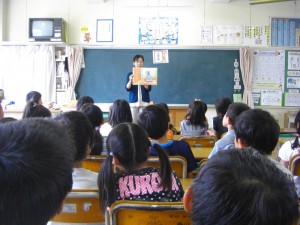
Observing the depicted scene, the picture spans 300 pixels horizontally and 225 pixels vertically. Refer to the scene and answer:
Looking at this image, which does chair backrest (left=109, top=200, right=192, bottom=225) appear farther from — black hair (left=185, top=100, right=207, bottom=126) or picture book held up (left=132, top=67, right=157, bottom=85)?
picture book held up (left=132, top=67, right=157, bottom=85)

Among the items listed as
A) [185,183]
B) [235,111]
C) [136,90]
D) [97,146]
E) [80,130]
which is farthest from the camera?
[136,90]

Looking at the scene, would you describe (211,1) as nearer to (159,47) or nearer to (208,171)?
(159,47)

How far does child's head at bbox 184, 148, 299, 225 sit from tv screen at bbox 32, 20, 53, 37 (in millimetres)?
6305

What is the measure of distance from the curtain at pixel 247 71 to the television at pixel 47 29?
3.55 metres

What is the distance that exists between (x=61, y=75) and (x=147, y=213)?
19.3ft

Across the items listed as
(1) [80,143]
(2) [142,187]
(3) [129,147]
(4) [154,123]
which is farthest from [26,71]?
(2) [142,187]

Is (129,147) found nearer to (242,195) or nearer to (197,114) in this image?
(242,195)

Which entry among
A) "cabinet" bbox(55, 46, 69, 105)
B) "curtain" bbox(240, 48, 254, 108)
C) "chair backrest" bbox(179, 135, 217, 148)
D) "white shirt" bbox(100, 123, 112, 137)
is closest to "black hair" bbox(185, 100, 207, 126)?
"chair backrest" bbox(179, 135, 217, 148)

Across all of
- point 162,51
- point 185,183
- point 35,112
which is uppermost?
point 162,51

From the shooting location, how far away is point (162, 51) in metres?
6.54

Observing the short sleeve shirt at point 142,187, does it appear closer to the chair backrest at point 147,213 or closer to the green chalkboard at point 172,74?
the chair backrest at point 147,213

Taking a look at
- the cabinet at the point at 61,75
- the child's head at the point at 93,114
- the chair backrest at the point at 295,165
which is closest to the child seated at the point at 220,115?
the child's head at the point at 93,114

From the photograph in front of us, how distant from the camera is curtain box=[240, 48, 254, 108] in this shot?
644cm

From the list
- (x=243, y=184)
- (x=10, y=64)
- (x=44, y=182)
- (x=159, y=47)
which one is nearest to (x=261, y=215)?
(x=243, y=184)
